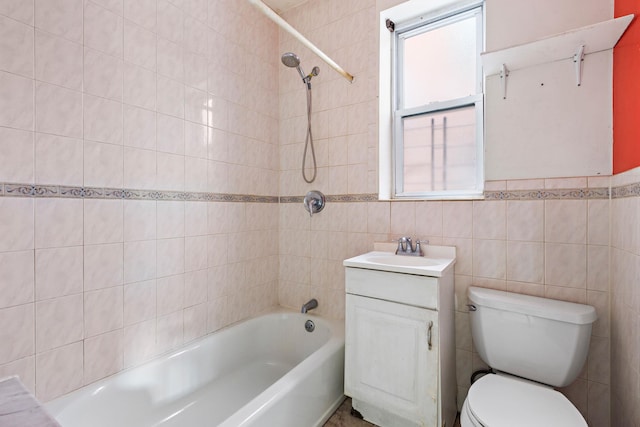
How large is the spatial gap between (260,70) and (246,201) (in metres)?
0.99

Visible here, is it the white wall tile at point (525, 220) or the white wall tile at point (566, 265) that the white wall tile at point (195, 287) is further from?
the white wall tile at point (566, 265)

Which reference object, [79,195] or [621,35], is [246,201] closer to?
[79,195]

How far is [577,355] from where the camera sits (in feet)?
4.17

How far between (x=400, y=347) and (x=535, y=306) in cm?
63

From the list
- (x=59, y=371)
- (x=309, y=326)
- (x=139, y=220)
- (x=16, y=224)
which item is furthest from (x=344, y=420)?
(x=16, y=224)

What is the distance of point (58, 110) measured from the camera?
125 centimetres

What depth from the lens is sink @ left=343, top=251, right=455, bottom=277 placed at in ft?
4.56

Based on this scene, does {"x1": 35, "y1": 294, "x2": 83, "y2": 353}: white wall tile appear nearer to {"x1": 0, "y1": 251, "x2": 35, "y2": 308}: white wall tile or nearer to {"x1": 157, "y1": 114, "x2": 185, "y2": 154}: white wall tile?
{"x1": 0, "y1": 251, "x2": 35, "y2": 308}: white wall tile

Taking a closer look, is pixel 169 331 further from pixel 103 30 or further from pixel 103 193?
pixel 103 30

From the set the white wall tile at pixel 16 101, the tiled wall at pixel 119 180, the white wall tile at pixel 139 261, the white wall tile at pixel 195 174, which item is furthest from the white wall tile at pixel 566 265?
the white wall tile at pixel 16 101

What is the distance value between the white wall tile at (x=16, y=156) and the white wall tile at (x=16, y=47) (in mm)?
237

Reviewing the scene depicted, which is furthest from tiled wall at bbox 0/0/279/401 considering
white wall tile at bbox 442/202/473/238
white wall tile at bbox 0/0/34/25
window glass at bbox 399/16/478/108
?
white wall tile at bbox 442/202/473/238

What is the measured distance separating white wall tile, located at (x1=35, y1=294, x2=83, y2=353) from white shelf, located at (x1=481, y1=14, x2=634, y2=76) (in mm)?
2236

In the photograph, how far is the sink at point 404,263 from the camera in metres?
1.39
